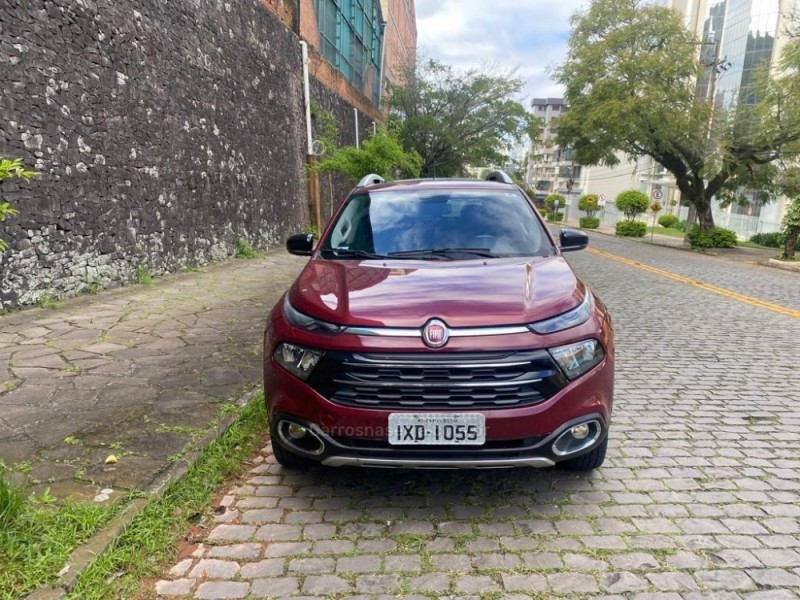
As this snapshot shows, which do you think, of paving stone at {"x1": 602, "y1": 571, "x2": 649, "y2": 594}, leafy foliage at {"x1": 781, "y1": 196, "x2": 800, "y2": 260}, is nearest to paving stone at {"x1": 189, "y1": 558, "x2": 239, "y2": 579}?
paving stone at {"x1": 602, "y1": 571, "x2": 649, "y2": 594}

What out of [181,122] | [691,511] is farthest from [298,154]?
[691,511]

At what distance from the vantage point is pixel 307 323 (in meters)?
3.04

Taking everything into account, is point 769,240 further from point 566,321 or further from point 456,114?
point 566,321

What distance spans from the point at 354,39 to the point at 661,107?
42.7ft

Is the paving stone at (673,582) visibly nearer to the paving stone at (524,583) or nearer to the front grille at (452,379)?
the paving stone at (524,583)

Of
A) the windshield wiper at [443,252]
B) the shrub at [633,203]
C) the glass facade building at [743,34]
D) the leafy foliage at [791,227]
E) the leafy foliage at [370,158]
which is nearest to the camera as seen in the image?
the windshield wiper at [443,252]

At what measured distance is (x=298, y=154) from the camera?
1672 cm

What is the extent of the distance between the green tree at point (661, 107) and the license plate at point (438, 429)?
78.1 ft

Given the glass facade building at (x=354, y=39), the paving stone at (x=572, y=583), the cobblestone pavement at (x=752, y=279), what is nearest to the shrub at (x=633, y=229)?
the glass facade building at (x=354, y=39)

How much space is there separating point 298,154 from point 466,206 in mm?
13178

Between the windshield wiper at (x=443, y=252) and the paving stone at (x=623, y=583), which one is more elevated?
the windshield wiper at (x=443, y=252)

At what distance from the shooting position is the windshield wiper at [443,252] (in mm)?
3863

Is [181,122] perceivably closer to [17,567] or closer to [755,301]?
[17,567]

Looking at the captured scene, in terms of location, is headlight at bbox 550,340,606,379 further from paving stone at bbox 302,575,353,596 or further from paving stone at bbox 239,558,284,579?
paving stone at bbox 239,558,284,579
